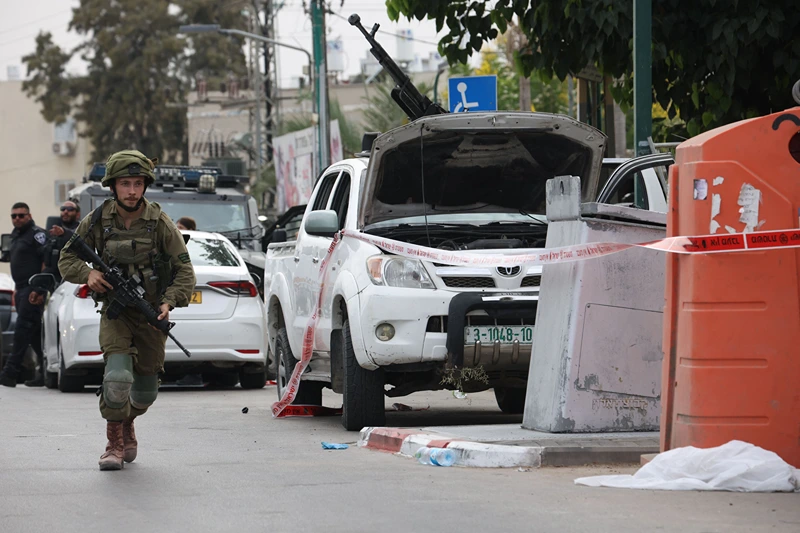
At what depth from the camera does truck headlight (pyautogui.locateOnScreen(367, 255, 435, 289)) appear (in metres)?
9.35

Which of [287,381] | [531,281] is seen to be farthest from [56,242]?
[531,281]

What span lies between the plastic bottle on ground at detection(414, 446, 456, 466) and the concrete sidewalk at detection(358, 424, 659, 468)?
33mm

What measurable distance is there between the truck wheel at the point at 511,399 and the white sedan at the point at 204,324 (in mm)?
3767

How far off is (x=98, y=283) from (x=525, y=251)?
267 cm

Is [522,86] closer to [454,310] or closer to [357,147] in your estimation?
[357,147]

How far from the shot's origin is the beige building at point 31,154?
82875 millimetres

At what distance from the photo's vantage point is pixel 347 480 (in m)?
7.32

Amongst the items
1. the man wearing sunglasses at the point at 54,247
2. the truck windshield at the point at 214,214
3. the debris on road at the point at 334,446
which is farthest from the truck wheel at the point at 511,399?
the truck windshield at the point at 214,214

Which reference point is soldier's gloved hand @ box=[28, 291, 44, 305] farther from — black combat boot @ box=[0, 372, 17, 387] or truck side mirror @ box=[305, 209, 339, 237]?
truck side mirror @ box=[305, 209, 339, 237]

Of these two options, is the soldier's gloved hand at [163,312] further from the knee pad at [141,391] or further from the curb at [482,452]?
the curb at [482,452]

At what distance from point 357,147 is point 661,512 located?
1402 inches

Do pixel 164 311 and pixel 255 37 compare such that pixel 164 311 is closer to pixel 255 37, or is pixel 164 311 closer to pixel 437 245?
pixel 437 245

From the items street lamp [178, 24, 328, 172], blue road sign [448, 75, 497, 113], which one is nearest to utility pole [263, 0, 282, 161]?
street lamp [178, 24, 328, 172]

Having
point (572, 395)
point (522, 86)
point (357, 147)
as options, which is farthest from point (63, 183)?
point (572, 395)
